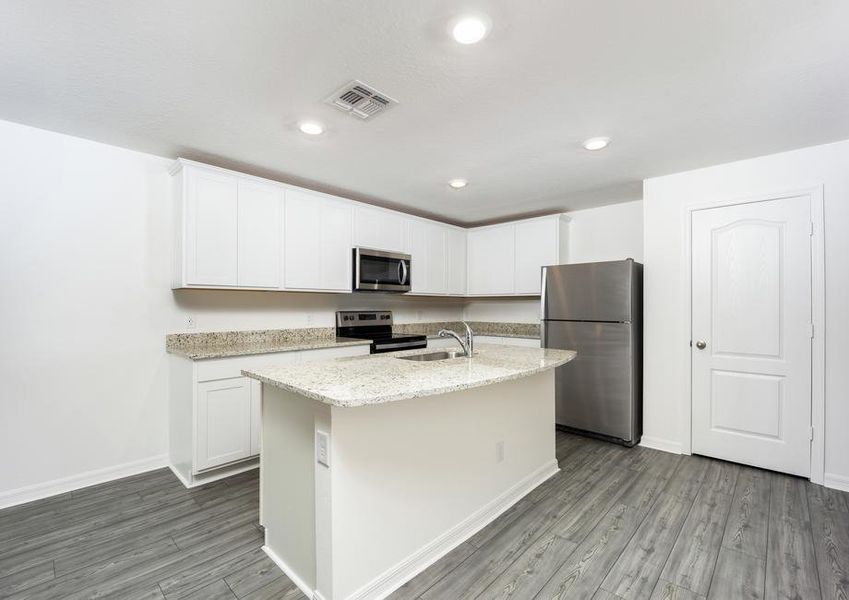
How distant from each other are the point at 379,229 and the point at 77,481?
311 centimetres

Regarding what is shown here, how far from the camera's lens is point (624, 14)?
149cm

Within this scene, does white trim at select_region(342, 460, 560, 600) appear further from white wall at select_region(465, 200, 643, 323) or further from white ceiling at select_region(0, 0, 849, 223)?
white wall at select_region(465, 200, 643, 323)

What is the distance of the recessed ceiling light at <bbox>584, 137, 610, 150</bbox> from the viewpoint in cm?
261

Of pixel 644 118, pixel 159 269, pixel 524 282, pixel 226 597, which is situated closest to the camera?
pixel 226 597

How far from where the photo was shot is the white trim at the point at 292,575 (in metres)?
1.68

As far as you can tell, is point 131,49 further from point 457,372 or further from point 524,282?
point 524,282

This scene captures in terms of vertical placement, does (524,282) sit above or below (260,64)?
below

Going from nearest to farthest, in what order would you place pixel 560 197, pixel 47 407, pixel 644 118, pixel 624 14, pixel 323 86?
1. pixel 624 14
2. pixel 323 86
3. pixel 644 118
4. pixel 47 407
5. pixel 560 197

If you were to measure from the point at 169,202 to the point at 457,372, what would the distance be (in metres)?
2.70

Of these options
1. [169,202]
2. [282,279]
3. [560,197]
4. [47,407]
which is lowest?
[47,407]

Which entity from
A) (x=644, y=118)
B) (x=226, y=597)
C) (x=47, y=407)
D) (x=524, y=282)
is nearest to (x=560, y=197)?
(x=524, y=282)

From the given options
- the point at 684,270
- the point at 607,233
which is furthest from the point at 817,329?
the point at 607,233

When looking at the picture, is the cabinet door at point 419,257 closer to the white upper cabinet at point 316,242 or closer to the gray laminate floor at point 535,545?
the white upper cabinet at point 316,242

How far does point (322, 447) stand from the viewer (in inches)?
62.1
